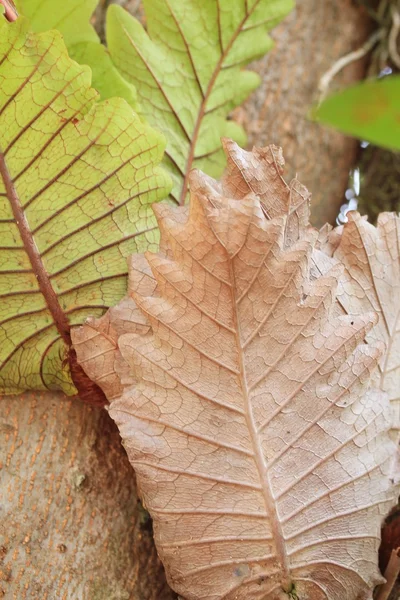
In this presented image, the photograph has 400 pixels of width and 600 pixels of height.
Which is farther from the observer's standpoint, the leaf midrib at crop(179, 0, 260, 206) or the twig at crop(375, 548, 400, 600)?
the leaf midrib at crop(179, 0, 260, 206)

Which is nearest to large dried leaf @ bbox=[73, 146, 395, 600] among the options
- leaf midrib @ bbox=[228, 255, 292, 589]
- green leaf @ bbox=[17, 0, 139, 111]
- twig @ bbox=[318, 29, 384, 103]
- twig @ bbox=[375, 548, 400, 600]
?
leaf midrib @ bbox=[228, 255, 292, 589]

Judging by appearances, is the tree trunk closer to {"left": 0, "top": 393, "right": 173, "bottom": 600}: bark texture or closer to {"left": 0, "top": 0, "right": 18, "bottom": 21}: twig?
{"left": 0, "top": 393, "right": 173, "bottom": 600}: bark texture

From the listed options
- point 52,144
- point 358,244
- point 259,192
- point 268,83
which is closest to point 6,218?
point 52,144

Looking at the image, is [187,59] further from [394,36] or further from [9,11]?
[394,36]

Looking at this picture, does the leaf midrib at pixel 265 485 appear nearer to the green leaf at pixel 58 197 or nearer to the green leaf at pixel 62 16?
the green leaf at pixel 58 197

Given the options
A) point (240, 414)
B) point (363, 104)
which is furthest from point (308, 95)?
point (363, 104)

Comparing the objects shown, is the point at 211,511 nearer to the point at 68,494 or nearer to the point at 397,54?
the point at 68,494
